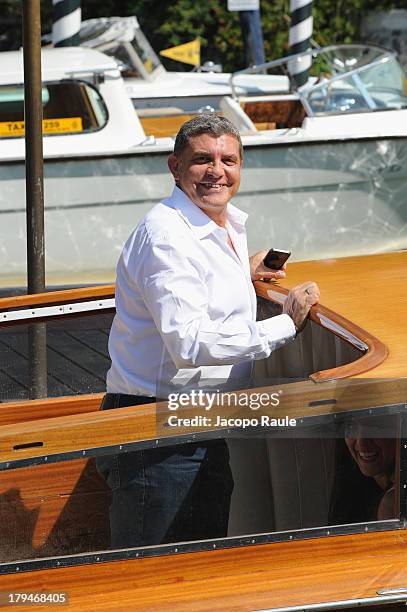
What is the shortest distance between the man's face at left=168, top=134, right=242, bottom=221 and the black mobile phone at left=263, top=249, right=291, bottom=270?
1.90 ft

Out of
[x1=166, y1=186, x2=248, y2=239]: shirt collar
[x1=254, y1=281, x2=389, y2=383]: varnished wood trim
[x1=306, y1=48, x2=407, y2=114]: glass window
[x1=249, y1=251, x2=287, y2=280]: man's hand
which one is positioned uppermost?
[x1=306, y1=48, x2=407, y2=114]: glass window

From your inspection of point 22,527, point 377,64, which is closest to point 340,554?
point 22,527

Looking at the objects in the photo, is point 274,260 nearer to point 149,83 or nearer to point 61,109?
point 61,109

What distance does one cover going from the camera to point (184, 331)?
235 centimetres

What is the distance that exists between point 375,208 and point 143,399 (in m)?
5.45

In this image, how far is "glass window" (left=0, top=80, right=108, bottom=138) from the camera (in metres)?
6.88

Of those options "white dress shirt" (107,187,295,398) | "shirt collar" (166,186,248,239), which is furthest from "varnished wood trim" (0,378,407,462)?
"shirt collar" (166,186,248,239)

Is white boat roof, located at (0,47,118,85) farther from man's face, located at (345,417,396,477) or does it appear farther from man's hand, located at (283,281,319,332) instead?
man's face, located at (345,417,396,477)

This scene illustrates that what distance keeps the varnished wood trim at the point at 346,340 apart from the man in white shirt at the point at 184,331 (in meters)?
0.16

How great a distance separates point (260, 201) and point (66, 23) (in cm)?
252

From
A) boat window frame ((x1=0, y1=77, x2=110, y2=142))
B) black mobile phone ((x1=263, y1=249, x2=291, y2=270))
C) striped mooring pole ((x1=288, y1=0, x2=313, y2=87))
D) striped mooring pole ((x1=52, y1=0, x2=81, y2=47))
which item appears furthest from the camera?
striped mooring pole ((x1=288, y1=0, x2=313, y2=87))

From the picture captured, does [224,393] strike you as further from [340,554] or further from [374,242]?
[374,242]

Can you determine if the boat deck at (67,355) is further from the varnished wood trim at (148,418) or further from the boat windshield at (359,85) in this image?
the boat windshield at (359,85)

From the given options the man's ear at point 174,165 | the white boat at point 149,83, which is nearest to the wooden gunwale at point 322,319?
the man's ear at point 174,165
